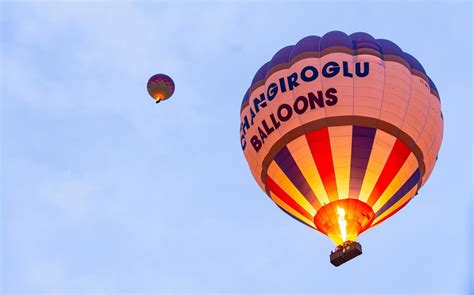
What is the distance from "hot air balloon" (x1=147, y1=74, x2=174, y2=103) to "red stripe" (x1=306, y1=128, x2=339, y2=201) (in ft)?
29.1

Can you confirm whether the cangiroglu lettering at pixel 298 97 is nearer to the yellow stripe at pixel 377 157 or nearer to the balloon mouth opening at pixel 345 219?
the yellow stripe at pixel 377 157

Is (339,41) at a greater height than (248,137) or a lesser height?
greater

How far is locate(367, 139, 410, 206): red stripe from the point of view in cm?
2453

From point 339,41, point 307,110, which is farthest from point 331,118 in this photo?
point 339,41

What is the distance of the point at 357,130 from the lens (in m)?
24.6

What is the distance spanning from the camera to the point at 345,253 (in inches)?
925

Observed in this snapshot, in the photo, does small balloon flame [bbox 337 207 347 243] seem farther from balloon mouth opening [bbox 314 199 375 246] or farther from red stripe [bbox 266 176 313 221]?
red stripe [bbox 266 176 313 221]

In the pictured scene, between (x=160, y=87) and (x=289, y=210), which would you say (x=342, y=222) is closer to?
(x=289, y=210)

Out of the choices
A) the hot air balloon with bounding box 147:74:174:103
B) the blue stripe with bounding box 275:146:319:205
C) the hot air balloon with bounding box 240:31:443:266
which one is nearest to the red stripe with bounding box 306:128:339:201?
the hot air balloon with bounding box 240:31:443:266

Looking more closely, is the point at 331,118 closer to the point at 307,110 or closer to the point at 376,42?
the point at 307,110

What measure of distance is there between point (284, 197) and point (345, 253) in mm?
2693

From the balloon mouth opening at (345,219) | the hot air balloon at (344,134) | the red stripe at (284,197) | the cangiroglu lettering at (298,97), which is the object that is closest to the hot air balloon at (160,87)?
the cangiroglu lettering at (298,97)

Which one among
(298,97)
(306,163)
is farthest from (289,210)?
(298,97)

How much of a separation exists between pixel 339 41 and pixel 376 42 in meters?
1.04
